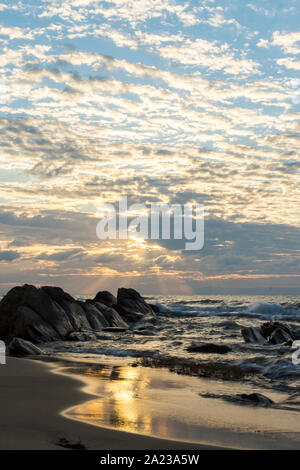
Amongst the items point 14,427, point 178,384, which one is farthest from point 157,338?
point 14,427

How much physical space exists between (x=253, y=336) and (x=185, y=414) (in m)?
15.7

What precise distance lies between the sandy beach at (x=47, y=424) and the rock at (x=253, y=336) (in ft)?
45.3

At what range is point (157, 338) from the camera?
83.8ft

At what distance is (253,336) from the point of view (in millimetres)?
22812

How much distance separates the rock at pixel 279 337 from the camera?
22.2m

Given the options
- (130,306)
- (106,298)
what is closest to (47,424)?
(106,298)

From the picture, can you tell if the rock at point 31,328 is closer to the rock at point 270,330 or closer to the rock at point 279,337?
the rock at point 279,337

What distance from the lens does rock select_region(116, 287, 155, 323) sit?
39.3 meters

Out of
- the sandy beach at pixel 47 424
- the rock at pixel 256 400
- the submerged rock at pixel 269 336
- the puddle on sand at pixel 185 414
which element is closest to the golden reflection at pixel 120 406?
the puddle on sand at pixel 185 414

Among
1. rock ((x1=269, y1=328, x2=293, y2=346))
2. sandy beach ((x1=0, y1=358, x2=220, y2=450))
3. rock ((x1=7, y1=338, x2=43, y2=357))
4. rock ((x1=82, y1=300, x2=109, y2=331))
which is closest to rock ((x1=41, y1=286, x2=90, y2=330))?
rock ((x1=82, y1=300, x2=109, y2=331))

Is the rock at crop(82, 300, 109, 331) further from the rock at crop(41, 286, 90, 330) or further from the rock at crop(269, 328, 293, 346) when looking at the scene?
the rock at crop(269, 328, 293, 346)

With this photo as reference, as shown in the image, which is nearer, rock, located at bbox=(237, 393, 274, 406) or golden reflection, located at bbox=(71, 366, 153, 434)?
golden reflection, located at bbox=(71, 366, 153, 434)

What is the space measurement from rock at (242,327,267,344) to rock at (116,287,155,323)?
1692 centimetres
